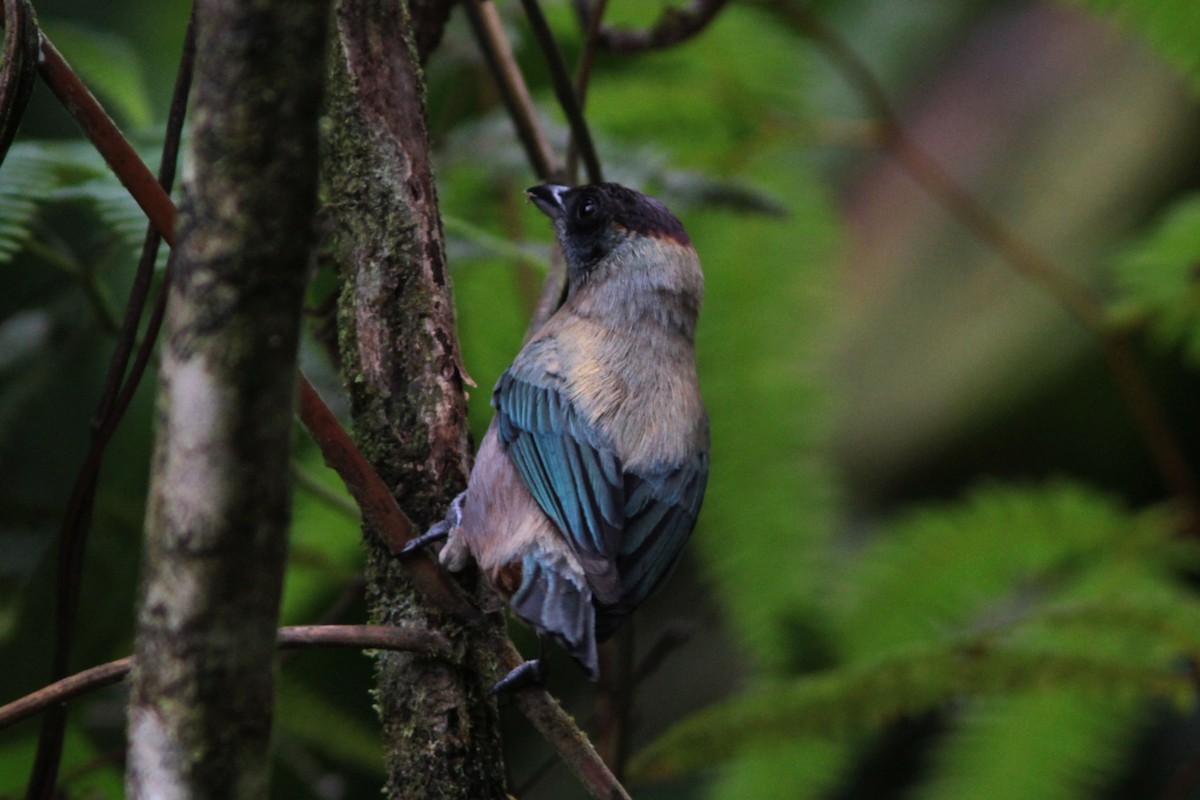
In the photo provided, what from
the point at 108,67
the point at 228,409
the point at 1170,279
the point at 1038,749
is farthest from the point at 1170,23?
the point at 228,409

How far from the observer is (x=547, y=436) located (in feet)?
7.45

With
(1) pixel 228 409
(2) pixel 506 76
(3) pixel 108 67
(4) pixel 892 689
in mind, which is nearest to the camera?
(1) pixel 228 409

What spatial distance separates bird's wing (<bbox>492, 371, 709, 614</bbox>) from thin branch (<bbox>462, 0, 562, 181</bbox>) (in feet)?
1.70

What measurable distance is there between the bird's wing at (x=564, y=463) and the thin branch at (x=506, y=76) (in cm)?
51

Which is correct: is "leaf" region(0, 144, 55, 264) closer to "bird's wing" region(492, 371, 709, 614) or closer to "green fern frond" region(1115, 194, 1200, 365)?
"bird's wing" region(492, 371, 709, 614)

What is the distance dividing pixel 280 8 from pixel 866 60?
7.03 m

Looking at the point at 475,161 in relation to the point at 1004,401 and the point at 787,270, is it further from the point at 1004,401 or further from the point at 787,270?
the point at 1004,401

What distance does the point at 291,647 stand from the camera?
135 cm

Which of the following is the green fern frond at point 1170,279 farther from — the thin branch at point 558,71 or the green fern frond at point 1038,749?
the thin branch at point 558,71

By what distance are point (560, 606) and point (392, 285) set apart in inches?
23.2

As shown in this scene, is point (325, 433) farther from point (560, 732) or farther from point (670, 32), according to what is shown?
point (670, 32)

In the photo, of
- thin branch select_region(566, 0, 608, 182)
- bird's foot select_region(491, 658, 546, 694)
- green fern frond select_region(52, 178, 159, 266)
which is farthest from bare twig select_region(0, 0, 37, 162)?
thin branch select_region(566, 0, 608, 182)

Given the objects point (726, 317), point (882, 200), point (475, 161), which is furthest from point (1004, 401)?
point (475, 161)

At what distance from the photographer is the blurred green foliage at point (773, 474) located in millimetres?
2756
